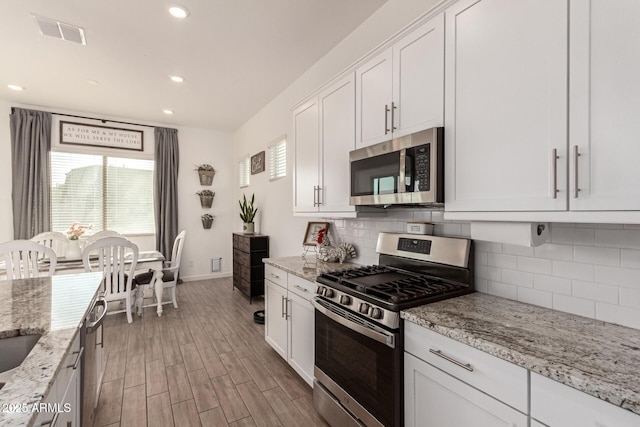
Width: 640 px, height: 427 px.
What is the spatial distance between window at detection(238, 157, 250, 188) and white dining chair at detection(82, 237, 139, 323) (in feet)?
8.04

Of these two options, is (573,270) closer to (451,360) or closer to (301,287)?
(451,360)

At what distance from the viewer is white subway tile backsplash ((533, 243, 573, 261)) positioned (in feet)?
4.33

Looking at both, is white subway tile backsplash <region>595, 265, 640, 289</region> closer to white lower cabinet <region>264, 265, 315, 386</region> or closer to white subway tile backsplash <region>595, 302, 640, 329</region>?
white subway tile backsplash <region>595, 302, 640, 329</region>

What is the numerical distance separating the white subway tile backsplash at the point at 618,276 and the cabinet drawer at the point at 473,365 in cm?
62

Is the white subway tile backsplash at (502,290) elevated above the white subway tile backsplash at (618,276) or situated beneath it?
situated beneath

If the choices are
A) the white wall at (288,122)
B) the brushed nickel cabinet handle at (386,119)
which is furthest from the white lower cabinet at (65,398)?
the white wall at (288,122)

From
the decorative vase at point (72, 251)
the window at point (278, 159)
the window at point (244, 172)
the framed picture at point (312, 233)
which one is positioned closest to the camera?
the framed picture at point (312, 233)

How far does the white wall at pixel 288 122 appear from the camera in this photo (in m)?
2.36

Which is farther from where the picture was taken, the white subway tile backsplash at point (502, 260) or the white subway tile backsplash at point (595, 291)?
the white subway tile backsplash at point (502, 260)

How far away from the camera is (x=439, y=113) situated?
1.53 metres

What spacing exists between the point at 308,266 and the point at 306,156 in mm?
1003

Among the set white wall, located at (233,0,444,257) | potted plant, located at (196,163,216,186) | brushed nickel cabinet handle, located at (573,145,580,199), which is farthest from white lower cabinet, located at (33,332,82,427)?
potted plant, located at (196,163,216,186)

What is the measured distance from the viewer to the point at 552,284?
1369mm

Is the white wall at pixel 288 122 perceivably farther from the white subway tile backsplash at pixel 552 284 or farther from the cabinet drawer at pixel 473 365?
the cabinet drawer at pixel 473 365
